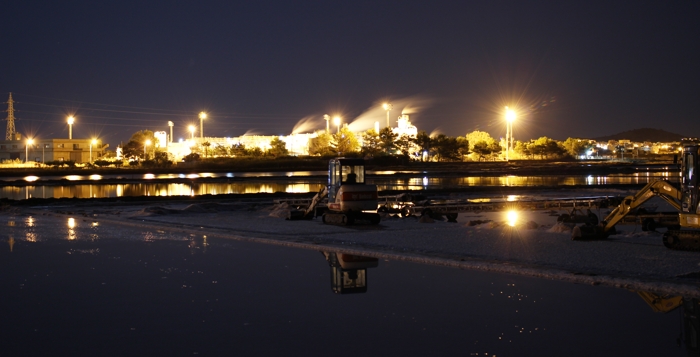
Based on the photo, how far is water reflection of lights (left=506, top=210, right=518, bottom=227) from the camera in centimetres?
2189

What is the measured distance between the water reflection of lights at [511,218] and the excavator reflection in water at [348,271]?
25.2ft

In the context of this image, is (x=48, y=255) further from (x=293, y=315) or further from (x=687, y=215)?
(x=687, y=215)

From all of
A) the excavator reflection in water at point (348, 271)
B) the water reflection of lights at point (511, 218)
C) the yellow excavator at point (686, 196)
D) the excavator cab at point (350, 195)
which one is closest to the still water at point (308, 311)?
the excavator reflection in water at point (348, 271)

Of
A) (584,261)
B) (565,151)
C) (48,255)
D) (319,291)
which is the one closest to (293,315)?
(319,291)

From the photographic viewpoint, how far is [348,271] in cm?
1305

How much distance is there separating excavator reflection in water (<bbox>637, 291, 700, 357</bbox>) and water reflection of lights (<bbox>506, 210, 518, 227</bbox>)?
1030cm

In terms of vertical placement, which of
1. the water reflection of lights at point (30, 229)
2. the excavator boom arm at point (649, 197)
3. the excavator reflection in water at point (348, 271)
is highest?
the excavator boom arm at point (649, 197)

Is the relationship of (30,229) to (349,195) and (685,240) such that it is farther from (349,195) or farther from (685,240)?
(685,240)

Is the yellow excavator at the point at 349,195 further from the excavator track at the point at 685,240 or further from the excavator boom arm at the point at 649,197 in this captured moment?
the excavator track at the point at 685,240

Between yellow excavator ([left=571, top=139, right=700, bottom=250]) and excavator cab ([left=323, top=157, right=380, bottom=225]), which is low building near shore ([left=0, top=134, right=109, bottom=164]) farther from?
yellow excavator ([left=571, top=139, right=700, bottom=250])

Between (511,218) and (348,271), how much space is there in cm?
1232

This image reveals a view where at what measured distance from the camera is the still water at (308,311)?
26.1 ft

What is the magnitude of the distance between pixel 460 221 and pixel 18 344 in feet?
57.1

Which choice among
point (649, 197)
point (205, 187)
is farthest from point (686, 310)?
point (205, 187)
